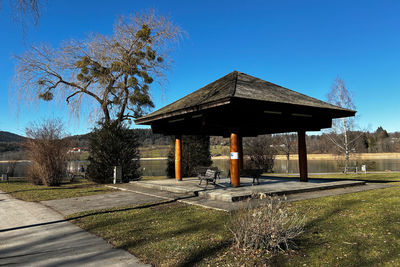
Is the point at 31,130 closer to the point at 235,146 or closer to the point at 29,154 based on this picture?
the point at 29,154

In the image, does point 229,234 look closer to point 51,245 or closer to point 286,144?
point 51,245

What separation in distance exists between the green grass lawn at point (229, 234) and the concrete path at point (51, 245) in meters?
0.28

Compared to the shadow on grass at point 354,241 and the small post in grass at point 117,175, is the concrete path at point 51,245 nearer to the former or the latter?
the shadow on grass at point 354,241

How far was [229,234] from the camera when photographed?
4859 mm

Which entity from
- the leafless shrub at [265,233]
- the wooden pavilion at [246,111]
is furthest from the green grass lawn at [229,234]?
the wooden pavilion at [246,111]

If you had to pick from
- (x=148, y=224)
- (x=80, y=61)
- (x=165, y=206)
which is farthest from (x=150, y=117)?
(x=80, y=61)

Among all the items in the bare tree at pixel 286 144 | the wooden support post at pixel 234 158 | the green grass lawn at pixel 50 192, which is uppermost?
the bare tree at pixel 286 144

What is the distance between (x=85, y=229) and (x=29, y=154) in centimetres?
1206

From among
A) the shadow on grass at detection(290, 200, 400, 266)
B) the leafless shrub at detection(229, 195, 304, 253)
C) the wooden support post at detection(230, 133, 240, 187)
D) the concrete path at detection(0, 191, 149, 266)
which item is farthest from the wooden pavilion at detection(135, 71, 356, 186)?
the concrete path at detection(0, 191, 149, 266)

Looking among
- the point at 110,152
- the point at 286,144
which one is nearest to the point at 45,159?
the point at 110,152

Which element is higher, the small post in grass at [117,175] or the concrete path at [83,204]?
the small post in grass at [117,175]

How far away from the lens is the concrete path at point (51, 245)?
389 cm

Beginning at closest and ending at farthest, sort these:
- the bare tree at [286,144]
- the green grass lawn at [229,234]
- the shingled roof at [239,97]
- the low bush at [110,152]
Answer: the green grass lawn at [229,234], the shingled roof at [239,97], the low bush at [110,152], the bare tree at [286,144]

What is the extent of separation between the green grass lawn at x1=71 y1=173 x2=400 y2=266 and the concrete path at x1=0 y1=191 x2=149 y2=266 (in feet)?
0.91
